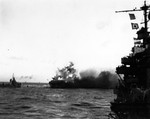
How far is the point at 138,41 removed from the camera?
42750 mm

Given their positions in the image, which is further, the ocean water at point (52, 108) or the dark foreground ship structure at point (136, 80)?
the ocean water at point (52, 108)

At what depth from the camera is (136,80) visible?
33.9 m

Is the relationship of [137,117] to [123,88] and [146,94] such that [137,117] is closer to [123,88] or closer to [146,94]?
[146,94]

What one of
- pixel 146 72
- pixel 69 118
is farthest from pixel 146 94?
pixel 69 118

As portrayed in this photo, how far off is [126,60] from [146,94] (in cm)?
1091

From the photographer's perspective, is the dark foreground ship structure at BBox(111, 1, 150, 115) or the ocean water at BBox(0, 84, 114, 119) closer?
the dark foreground ship structure at BBox(111, 1, 150, 115)

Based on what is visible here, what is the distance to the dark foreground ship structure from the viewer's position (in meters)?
26.5

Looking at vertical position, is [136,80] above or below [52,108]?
above

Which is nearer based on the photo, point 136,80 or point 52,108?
point 136,80

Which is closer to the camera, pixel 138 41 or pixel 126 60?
pixel 126 60

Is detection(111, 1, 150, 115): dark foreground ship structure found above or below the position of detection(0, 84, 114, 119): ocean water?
above

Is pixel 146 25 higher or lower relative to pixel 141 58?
higher

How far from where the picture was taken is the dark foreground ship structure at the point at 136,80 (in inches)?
1041

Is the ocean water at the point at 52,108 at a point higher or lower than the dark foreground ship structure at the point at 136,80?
lower
